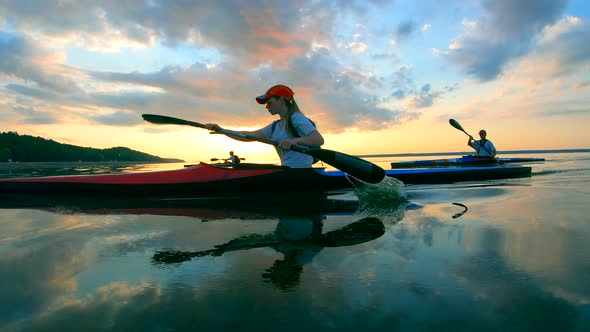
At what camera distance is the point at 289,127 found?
4.70 metres

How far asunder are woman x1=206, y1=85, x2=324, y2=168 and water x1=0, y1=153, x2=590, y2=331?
1580 millimetres

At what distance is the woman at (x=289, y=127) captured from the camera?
443 centimetres

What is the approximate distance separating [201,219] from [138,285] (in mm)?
1687

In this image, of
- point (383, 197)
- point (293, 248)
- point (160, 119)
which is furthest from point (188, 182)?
point (293, 248)

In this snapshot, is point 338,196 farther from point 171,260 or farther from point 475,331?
point 475,331

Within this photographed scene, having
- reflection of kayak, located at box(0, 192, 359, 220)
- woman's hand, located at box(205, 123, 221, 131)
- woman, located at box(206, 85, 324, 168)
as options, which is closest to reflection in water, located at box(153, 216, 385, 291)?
reflection of kayak, located at box(0, 192, 359, 220)

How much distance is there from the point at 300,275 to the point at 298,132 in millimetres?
3154

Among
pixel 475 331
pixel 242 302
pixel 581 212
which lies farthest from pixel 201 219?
pixel 581 212

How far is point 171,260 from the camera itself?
1.93 meters

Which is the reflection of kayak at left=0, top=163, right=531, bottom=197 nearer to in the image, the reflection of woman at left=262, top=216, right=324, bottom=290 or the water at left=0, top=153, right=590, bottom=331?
the water at left=0, top=153, right=590, bottom=331

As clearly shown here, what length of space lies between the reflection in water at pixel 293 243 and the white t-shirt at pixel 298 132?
69.8 inches

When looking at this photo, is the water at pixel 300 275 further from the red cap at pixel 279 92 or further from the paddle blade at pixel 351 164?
the red cap at pixel 279 92

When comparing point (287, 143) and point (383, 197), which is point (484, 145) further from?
point (287, 143)

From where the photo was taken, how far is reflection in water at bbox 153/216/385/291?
1.68m
